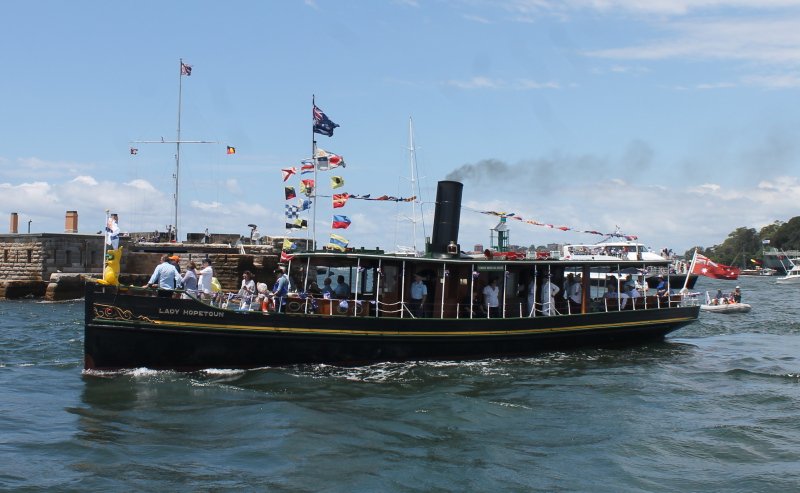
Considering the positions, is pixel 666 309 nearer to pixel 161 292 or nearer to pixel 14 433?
pixel 161 292

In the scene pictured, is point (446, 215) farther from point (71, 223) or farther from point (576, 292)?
point (71, 223)

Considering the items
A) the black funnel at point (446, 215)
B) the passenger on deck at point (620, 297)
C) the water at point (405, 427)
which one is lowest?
the water at point (405, 427)

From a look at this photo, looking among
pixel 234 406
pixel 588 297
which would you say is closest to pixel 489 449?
pixel 234 406

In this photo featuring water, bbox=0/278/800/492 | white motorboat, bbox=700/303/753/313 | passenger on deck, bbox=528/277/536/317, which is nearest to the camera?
water, bbox=0/278/800/492

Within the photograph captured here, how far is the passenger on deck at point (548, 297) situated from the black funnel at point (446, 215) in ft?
9.10

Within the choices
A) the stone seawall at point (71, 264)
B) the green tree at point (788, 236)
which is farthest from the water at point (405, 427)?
the green tree at point (788, 236)

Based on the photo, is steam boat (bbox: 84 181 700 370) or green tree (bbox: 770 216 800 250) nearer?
steam boat (bbox: 84 181 700 370)

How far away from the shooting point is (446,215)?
2252 cm

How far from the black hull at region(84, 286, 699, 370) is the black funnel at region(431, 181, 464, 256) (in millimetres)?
2770

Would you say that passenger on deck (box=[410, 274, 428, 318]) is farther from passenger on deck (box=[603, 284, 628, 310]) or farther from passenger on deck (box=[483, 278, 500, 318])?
passenger on deck (box=[603, 284, 628, 310])

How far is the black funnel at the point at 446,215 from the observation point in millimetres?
22359

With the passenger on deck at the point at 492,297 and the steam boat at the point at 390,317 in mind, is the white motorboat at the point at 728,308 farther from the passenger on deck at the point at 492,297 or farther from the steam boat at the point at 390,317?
the passenger on deck at the point at 492,297

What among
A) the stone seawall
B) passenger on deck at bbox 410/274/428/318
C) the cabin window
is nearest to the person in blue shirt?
the cabin window

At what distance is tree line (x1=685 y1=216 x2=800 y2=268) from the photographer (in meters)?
149
